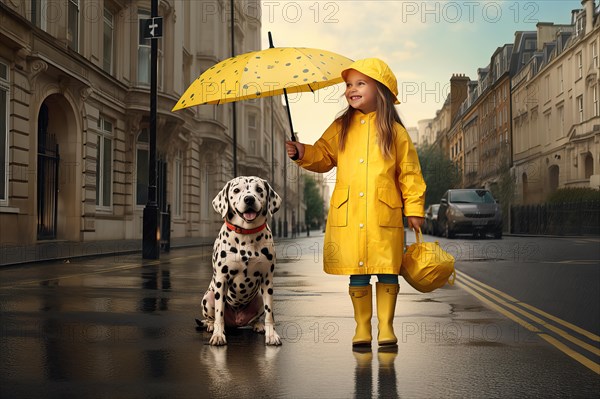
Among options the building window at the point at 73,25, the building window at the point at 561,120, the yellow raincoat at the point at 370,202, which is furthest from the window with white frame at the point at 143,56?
the yellow raincoat at the point at 370,202

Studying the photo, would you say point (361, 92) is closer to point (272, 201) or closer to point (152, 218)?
point (272, 201)

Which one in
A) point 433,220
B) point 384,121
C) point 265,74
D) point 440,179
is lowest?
point 433,220

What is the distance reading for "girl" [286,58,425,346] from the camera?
179 inches

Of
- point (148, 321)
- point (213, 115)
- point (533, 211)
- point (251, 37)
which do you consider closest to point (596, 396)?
point (148, 321)

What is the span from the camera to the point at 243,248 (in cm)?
462

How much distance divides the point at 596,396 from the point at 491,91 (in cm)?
4578

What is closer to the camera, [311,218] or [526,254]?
[526,254]

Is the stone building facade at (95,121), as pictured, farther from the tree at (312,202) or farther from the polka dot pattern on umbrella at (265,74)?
the tree at (312,202)

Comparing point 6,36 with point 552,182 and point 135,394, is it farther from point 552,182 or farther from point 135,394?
point 552,182

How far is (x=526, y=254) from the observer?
15914mm

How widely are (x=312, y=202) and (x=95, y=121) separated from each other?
9721 cm

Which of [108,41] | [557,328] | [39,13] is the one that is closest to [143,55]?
[108,41]

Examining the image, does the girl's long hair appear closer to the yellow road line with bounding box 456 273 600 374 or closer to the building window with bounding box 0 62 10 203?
the yellow road line with bounding box 456 273 600 374

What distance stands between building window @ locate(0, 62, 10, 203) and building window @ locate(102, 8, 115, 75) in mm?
8600
